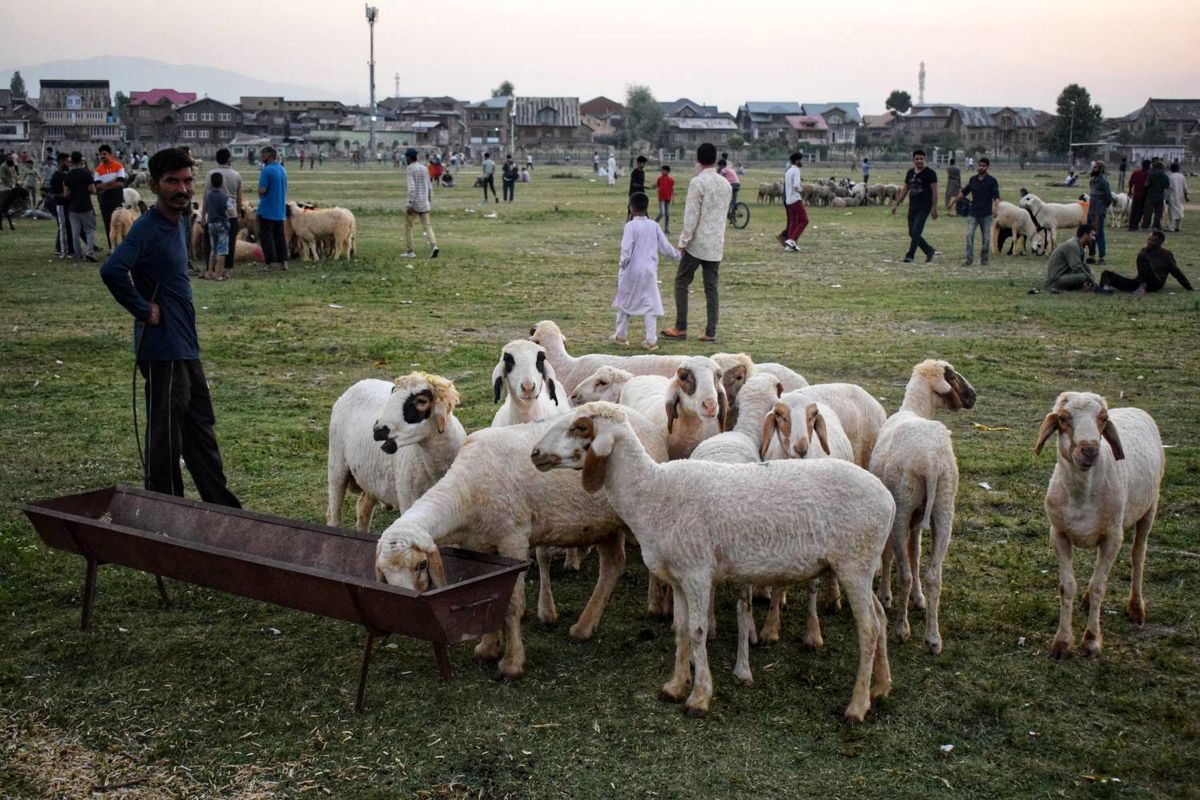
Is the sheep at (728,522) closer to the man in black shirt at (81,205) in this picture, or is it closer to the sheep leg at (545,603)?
the sheep leg at (545,603)

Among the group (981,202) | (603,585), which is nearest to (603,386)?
(603,585)

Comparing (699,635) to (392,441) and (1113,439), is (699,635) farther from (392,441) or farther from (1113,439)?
(1113,439)

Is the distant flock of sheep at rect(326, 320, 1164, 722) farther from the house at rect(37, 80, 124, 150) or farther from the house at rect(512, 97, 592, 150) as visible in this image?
the house at rect(37, 80, 124, 150)

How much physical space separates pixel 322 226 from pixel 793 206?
9.79m

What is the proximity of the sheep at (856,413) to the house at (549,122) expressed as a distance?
109m

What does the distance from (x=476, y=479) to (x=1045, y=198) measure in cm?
3844

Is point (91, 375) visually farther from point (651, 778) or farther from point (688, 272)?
point (651, 778)

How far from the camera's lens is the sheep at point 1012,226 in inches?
899

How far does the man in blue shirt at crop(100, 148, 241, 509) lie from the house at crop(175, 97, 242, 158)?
124m

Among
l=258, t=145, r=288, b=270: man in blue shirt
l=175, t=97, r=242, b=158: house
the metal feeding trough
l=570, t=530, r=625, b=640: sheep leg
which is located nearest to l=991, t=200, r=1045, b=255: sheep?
l=258, t=145, r=288, b=270: man in blue shirt

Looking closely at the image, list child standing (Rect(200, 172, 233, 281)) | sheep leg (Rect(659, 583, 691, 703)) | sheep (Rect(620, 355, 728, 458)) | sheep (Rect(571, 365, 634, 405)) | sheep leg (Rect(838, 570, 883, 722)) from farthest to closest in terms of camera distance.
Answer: child standing (Rect(200, 172, 233, 281)) < sheep (Rect(571, 365, 634, 405)) < sheep (Rect(620, 355, 728, 458)) < sheep leg (Rect(659, 583, 691, 703)) < sheep leg (Rect(838, 570, 883, 722))

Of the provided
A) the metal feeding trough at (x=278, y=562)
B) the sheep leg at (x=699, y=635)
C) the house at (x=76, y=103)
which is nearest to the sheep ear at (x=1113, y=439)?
the sheep leg at (x=699, y=635)

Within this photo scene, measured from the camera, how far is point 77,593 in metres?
6.29

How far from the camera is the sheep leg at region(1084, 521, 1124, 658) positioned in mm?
5359
